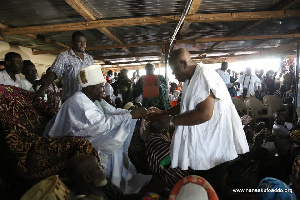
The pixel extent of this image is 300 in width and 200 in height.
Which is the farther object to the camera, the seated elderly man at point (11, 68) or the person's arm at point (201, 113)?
the seated elderly man at point (11, 68)

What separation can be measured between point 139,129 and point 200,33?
4.90 metres

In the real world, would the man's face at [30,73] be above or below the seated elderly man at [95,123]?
above

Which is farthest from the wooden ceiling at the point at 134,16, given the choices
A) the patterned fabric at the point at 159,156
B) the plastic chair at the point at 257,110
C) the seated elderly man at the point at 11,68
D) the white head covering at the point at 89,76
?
the patterned fabric at the point at 159,156


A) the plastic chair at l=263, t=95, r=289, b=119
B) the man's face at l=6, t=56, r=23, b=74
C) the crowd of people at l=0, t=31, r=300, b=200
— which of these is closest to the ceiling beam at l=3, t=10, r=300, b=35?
the crowd of people at l=0, t=31, r=300, b=200

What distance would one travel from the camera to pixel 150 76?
6.42m

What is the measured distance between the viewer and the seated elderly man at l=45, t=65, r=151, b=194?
2.72 metres

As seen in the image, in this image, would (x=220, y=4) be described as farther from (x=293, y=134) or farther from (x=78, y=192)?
(x=78, y=192)

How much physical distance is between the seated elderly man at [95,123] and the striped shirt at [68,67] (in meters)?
0.89

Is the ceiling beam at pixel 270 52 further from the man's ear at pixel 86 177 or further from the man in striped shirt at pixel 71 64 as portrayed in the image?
the man's ear at pixel 86 177

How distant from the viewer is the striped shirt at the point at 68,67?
149 inches

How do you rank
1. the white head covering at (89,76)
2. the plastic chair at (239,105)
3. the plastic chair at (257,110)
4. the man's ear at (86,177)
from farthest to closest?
the plastic chair at (257,110) → the plastic chair at (239,105) → the white head covering at (89,76) → the man's ear at (86,177)

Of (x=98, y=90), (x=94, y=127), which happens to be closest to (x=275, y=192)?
(x=94, y=127)

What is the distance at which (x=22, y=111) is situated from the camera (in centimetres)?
280

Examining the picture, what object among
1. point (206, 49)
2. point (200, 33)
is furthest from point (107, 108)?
point (206, 49)
